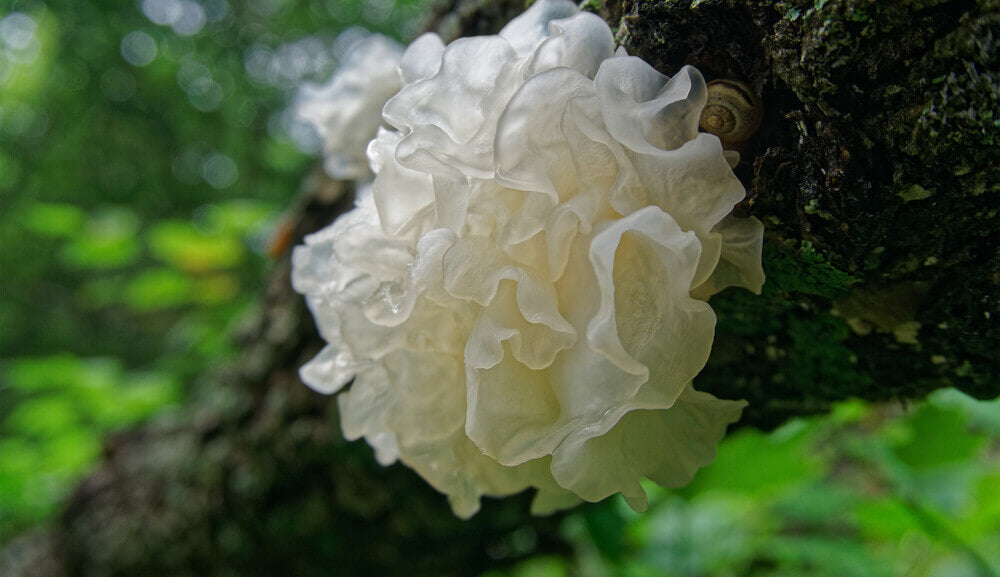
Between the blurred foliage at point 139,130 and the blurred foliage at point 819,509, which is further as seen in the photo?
the blurred foliage at point 139,130

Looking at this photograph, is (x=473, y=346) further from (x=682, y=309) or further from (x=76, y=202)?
(x=76, y=202)

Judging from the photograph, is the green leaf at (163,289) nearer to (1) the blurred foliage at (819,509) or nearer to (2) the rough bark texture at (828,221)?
(2) the rough bark texture at (828,221)

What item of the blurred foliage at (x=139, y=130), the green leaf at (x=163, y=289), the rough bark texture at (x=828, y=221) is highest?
the rough bark texture at (x=828, y=221)

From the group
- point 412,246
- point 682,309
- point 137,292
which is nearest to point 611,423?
point 682,309

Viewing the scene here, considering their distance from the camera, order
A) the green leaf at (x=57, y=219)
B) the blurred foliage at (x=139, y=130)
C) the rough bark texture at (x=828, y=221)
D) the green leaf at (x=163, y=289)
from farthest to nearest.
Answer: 1. the blurred foliage at (x=139, y=130)
2. the green leaf at (x=163, y=289)
3. the green leaf at (x=57, y=219)
4. the rough bark texture at (x=828, y=221)

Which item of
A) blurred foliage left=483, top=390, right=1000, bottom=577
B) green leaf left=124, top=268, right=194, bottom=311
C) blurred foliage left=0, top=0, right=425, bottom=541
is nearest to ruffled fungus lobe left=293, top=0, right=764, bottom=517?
blurred foliage left=483, top=390, right=1000, bottom=577

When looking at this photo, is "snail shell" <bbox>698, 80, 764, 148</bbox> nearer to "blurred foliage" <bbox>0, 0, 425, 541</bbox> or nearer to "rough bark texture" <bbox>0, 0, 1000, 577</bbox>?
"rough bark texture" <bbox>0, 0, 1000, 577</bbox>

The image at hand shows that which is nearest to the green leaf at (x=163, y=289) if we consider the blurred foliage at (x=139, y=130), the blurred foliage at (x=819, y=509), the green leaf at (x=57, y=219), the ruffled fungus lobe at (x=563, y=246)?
the green leaf at (x=57, y=219)
